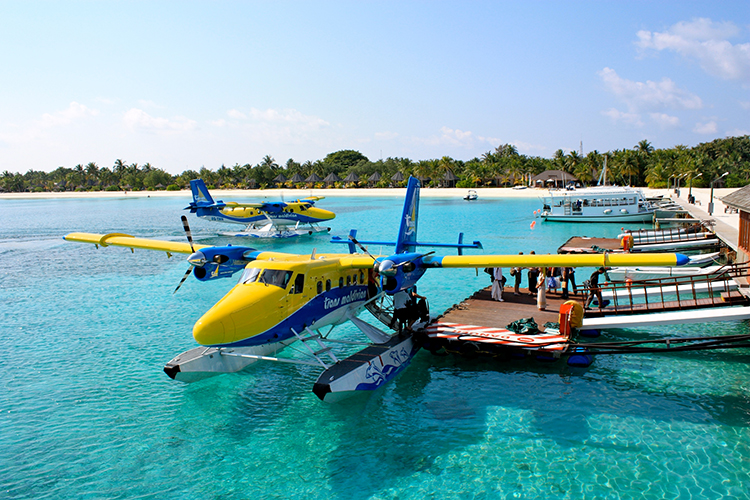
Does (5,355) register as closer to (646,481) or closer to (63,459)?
(63,459)

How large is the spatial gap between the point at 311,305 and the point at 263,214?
37.8 metres

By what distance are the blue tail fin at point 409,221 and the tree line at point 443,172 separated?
72.8 metres

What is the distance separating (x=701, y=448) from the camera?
979 centimetres

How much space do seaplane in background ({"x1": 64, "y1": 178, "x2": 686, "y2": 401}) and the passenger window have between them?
26mm

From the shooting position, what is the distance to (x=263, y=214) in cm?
4872

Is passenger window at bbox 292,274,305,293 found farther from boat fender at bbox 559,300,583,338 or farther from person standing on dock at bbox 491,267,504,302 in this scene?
person standing on dock at bbox 491,267,504,302

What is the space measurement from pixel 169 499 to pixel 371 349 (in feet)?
20.8

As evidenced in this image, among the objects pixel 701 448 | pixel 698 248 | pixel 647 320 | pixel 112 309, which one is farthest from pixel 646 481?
pixel 698 248

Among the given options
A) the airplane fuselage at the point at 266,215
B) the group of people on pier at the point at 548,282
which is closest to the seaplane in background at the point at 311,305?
the group of people on pier at the point at 548,282

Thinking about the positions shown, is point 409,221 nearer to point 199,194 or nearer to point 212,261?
point 212,261

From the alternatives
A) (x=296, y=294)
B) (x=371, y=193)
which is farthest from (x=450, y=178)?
(x=296, y=294)

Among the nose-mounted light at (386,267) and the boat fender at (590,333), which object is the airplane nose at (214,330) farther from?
the boat fender at (590,333)

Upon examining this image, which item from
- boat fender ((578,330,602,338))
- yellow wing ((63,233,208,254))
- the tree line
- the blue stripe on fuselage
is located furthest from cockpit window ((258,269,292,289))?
the tree line

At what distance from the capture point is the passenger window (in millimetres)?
12023
